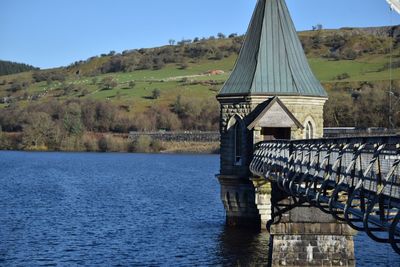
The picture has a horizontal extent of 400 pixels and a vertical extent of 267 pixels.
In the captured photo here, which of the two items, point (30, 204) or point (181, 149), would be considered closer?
point (30, 204)

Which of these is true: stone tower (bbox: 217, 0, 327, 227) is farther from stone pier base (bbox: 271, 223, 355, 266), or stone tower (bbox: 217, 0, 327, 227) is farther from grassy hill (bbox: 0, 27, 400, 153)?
grassy hill (bbox: 0, 27, 400, 153)

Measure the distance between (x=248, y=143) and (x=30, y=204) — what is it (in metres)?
18.5

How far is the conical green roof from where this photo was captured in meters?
33.3

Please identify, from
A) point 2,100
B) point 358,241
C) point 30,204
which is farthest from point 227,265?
point 2,100

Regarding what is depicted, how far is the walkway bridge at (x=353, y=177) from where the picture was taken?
12969 millimetres

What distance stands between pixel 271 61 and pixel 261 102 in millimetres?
2321

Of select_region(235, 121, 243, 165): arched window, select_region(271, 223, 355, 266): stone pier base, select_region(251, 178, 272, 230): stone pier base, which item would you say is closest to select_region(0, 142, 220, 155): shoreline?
select_region(235, 121, 243, 165): arched window

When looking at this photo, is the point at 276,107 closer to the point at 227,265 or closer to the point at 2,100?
the point at 227,265

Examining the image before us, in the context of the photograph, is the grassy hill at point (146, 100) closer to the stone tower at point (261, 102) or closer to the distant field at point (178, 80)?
the distant field at point (178, 80)

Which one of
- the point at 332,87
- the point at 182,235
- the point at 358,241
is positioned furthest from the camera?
the point at 332,87

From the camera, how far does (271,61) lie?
34.3m

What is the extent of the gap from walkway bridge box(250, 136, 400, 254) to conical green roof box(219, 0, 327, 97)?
9.23 metres

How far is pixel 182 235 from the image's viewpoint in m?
33.2

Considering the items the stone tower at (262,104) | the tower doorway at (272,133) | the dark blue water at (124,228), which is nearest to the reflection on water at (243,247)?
the dark blue water at (124,228)
